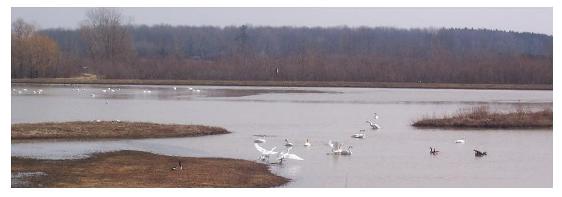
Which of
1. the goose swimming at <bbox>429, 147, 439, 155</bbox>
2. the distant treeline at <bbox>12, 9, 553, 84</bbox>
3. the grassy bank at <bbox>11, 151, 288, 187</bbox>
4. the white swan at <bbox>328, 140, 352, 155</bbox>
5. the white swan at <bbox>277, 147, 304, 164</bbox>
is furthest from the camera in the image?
the distant treeline at <bbox>12, 9, 553, 84</bbox>

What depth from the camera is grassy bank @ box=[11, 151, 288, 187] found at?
732 inches

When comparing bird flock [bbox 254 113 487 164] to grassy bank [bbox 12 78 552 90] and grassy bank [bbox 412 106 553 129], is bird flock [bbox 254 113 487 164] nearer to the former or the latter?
grassy bank [bbox 412 106 553 129]

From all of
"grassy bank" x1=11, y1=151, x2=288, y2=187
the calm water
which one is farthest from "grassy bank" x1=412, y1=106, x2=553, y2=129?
"grassy bank" x1=11, y1=151, x2=288, y2=187

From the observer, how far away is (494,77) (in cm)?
6731

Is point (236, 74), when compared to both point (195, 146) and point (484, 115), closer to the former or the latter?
point (484, 115)

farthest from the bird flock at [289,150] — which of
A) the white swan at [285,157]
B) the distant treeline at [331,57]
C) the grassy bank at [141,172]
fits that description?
the distant treeline at [331,57]

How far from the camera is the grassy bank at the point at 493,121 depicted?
34912mm

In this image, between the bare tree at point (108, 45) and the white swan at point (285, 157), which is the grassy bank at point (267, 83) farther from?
the white swan at point (285, 157)

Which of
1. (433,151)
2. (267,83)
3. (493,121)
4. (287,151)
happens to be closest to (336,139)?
(433,151)

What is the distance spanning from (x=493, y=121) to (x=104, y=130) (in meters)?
16.6

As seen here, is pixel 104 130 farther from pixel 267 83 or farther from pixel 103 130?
pixel 267 83

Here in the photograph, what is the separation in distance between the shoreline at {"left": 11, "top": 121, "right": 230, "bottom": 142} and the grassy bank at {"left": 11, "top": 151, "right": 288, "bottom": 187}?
539cm

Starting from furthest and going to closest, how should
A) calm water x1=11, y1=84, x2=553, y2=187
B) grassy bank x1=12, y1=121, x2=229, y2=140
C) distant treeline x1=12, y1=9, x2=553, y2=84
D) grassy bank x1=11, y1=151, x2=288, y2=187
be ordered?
distant treeline x1=12, y1=9, x2=553, y2=84
grassy bank x1=12, y1=121, x2=229, y2=140
calm water x1=11, y1=84, x2=553, y2=187
grassy bank x1=11, y1=151, x2=288, y2=187

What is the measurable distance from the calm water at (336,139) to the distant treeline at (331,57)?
1786 cm
